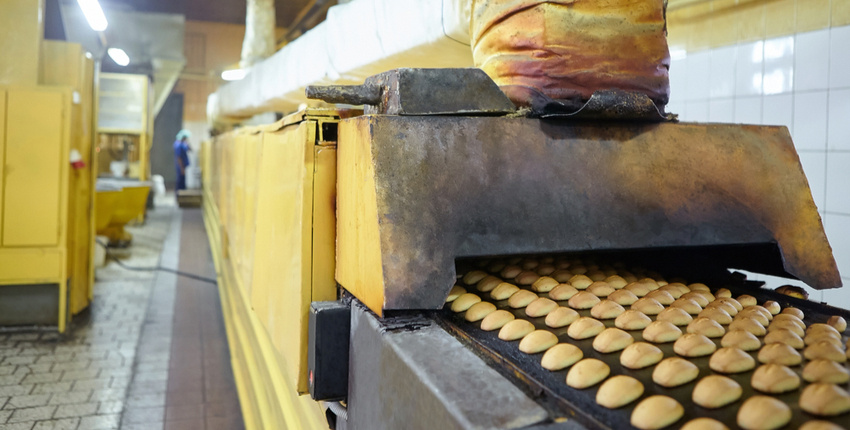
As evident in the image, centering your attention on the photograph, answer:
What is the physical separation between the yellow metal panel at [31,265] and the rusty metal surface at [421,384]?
3.97 m

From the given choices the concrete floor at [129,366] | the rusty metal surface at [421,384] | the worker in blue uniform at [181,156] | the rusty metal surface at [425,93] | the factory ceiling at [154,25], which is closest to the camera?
the rusty metal surface at [421,384]

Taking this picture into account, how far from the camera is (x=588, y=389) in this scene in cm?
96

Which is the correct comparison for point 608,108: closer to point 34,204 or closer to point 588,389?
point 588,389

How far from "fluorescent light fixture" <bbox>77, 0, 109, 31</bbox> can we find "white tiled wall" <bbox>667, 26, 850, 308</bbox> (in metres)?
4.57

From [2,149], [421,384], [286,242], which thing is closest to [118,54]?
[2,149]

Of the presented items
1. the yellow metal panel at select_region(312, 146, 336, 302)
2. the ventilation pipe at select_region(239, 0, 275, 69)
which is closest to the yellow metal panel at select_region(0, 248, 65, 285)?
the yellow metal panel at select_region(312, 146, 336, 302)

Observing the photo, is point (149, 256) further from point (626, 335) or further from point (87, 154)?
point (626, 335)

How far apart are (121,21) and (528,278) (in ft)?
35.8

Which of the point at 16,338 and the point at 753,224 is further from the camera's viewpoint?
the point at 16,338

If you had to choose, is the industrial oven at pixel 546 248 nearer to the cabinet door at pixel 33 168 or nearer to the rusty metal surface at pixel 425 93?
the rusty metal surface at pixel 425 93

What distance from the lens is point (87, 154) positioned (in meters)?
5.00

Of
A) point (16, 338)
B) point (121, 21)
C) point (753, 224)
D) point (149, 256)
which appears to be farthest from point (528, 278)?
point (121, 21)

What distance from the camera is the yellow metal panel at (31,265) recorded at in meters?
4.23

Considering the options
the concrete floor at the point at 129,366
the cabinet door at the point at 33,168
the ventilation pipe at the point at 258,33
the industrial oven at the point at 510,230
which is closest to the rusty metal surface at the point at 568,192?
the industrial oven at the point at 510,230
